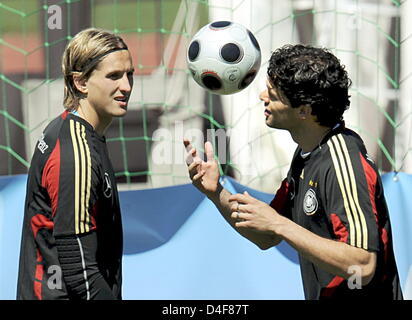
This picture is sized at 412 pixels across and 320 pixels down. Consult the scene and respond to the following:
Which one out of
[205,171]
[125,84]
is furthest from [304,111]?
[125,84]

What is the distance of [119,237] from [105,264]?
0.40 ft

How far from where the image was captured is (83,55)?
3191mm

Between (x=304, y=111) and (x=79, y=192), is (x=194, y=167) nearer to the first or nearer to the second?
(x=304, y=111)

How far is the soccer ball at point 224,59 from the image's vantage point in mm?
3883

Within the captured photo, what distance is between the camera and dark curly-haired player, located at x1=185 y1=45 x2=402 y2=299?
2971 millimetres

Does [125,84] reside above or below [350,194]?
above

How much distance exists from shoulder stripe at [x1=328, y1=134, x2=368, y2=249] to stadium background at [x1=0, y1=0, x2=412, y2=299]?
1.75m

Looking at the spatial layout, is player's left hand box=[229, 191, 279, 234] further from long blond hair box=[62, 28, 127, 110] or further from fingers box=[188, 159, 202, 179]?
long blond hair box=[62, 28, 127, 110]

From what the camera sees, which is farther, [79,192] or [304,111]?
[304,111]

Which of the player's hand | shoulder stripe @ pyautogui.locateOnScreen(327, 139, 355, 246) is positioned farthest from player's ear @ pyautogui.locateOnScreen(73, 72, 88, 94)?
shoulder stripe @ pyautogui.locateOnScreen(327, 139, 355, 246)

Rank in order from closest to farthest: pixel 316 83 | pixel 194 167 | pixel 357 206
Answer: pixel 357 206 → pixel 316 83 → pixel 194 167

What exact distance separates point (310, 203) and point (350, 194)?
24 centimetres

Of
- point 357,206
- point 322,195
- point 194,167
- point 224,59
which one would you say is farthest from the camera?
point 224,59

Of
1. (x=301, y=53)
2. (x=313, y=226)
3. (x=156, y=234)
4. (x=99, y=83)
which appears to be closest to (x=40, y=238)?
(x=99, y=83)
